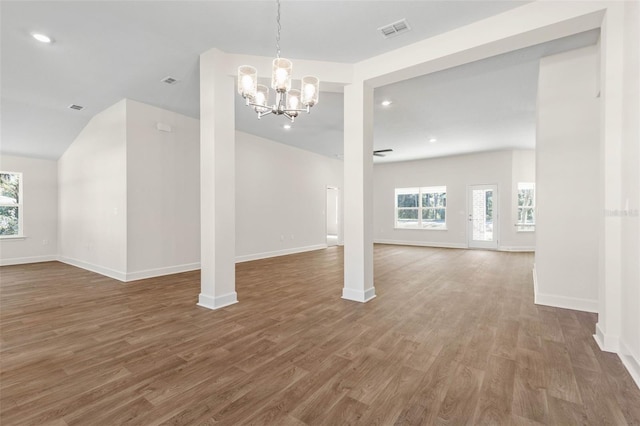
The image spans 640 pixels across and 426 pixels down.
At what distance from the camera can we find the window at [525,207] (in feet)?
28.0

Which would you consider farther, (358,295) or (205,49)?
(358,295)

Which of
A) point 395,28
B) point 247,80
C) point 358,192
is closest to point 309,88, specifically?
point 247,80

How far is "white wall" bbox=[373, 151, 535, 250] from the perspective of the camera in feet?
28.0

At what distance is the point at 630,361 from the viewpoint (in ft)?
6.89

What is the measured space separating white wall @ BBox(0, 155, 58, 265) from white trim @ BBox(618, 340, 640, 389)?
1027cm

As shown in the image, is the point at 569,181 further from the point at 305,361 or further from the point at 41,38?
the point at 41,38

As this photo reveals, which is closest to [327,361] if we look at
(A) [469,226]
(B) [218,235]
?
(B) [218,235]

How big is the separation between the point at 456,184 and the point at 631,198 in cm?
762

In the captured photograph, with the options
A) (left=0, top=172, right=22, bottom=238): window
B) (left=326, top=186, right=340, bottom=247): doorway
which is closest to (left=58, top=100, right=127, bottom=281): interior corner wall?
(left=0, top=172, right=22, bottom=238): window

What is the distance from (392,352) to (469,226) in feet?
26.7

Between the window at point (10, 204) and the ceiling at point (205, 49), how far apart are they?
2.13 ft

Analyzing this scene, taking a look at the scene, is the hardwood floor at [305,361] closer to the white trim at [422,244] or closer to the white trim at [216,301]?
the white trim at [216,301]

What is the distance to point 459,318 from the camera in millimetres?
3135

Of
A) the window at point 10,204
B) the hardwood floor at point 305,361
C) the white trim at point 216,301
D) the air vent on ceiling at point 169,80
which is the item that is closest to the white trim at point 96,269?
the hardwood floor at point 305,361
